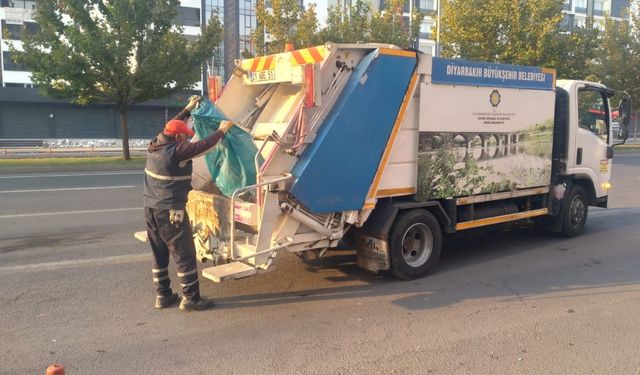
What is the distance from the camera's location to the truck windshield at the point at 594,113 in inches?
315

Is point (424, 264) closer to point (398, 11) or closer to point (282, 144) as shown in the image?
point (282, 144)

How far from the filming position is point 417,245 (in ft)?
20.4

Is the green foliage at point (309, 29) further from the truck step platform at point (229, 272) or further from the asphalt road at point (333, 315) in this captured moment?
the truck step platform at point (229, 272)

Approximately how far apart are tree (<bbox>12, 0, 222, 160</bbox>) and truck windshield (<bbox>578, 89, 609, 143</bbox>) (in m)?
15.0

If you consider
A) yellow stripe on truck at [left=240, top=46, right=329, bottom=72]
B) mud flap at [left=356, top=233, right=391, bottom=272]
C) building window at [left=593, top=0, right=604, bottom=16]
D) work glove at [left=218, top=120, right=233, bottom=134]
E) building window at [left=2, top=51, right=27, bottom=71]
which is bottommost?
mud flap at [left=356, top=233, right=391, bottom=272]

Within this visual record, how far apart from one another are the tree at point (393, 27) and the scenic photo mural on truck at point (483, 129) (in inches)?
→ 596

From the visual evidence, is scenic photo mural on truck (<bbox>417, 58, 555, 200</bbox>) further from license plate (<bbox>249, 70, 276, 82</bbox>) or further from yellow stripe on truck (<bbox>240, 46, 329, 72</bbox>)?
license plate (<bbox>249, 70, 276, 82</bbox>)

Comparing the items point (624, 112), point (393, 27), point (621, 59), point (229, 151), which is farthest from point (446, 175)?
point (621, 59)

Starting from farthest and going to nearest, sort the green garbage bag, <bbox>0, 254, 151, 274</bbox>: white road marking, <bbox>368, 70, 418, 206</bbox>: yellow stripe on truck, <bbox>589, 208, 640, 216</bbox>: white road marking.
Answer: <bbox>589, 208, 640, 216</bbox>: white road marking → <bbox>0, 254, 151, 274</bbox>: white road marking → <bbox>368, 70, 418, 206</bbox>: yellow stripe on truck → the green garbage bag

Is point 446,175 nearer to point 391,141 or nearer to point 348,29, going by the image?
point 391,141

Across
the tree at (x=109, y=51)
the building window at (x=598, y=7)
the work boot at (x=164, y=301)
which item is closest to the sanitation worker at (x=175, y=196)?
the work boot at (x=164, y=301)

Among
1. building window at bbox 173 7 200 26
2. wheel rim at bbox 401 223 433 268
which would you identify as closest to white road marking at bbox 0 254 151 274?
wheel rim at bbox 401 223 433 268

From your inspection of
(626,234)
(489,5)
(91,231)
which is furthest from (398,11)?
(91,231)

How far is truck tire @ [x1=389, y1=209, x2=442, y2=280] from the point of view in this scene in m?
5.80
